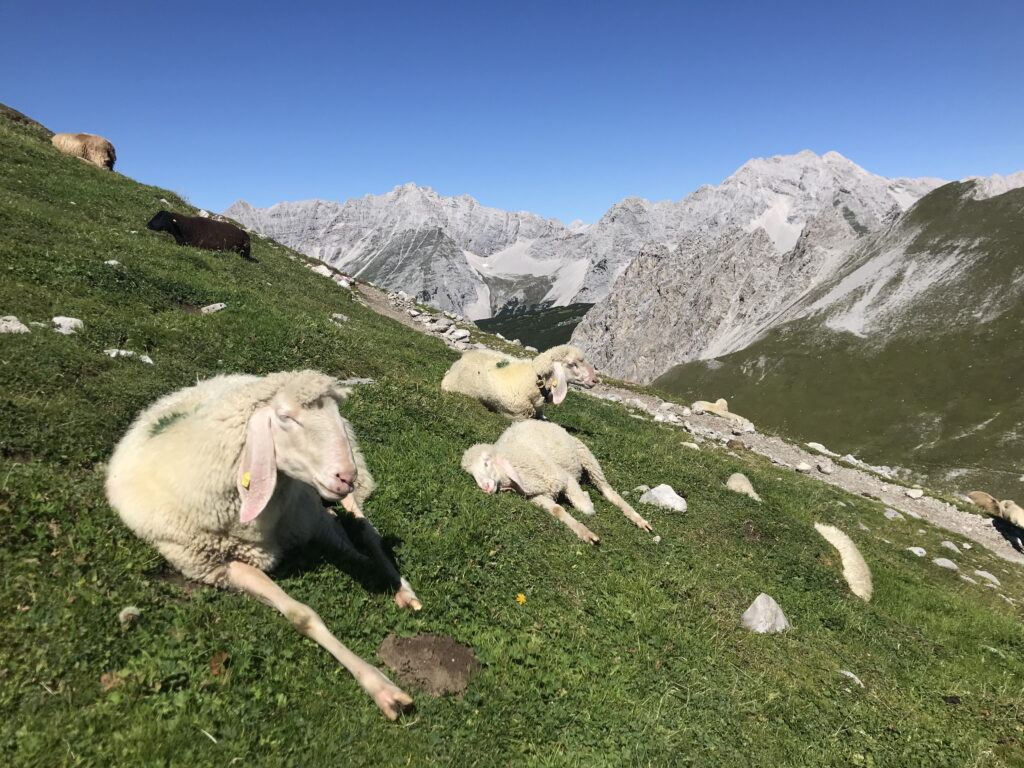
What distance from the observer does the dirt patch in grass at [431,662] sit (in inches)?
245

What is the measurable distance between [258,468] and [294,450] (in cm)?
41

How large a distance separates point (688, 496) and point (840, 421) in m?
130

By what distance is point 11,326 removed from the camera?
10602 mm

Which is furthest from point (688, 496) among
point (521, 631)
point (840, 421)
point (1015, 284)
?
point (1015, 284)

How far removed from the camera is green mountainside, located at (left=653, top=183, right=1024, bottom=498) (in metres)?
101

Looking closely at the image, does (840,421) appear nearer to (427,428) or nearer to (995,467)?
Answer: (995,467)

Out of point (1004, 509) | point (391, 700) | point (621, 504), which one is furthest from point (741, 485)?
point (1004, 509)

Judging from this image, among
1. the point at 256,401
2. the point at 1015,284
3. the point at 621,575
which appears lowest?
the point at 621,575

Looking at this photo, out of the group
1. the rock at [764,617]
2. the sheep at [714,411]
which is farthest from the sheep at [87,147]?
the rock at [764,617]

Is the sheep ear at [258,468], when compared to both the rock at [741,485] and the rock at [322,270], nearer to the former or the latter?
the rock at [741,485]

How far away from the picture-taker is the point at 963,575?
17.0m

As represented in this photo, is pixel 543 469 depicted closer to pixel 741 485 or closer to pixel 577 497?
pixel 577 497

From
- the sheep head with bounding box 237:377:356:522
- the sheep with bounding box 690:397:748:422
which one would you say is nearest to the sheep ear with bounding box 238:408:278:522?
the sheep head with bounding box 237:377:356:522

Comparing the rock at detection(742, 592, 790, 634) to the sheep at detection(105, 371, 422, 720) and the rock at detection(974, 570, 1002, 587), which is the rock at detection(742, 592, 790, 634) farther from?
the rock at detection(974, 570, 1002, 587)
